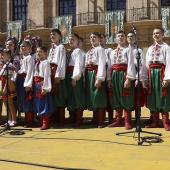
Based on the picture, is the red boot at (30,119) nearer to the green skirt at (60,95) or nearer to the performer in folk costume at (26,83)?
the performer in folk costume at (26,83)

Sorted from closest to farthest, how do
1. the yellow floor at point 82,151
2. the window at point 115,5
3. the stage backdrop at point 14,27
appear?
1. the yellow floor at point 82,151
2. the window at point 115,5
3. the stage backdrop at point 14,27

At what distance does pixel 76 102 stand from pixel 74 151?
77.4 inches

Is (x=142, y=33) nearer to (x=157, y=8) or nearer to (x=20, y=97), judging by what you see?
(x=157, y=8)

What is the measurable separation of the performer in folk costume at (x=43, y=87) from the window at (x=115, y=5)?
15.9 metres

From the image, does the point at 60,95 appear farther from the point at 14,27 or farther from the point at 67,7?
the point at 14,27

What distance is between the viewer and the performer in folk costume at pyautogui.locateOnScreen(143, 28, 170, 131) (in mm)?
5508

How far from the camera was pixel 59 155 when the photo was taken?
13.2 feet

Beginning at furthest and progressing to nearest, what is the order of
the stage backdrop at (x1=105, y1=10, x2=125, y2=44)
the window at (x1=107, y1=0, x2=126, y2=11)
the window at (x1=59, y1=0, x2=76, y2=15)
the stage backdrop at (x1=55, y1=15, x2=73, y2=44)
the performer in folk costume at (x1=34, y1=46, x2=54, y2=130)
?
the window at (x1=59, y1=0, x2=76, y2=15) → the stage backdrop at (x1=55, y1=15, x2=73, y2=44) → the window at (x1=107, y1=0, x2=126, y2=11) → the stage backdrop at (x1=105, y1=10, x2=125, y2=44) → the performer in folk costume at (x1=34, y1=46, x2=54, y2=130)

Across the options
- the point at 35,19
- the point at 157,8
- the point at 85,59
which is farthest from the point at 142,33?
the point at 85,59

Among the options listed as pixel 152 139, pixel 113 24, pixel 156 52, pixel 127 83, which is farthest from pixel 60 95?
pixel 113 24

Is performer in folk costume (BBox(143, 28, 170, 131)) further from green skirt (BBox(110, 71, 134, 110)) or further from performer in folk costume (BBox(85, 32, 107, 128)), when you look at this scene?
performer in folk costume (BBox(85, 32, 107, 128))

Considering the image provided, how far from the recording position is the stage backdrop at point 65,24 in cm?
2181

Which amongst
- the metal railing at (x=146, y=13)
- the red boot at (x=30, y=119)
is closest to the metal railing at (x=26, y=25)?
the metal railing at (x=146, y=13)

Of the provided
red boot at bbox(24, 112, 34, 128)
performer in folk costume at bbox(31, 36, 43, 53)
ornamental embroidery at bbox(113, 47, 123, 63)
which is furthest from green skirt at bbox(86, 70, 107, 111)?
performer in folk costume at bbox(31, 36, 43, 53)
